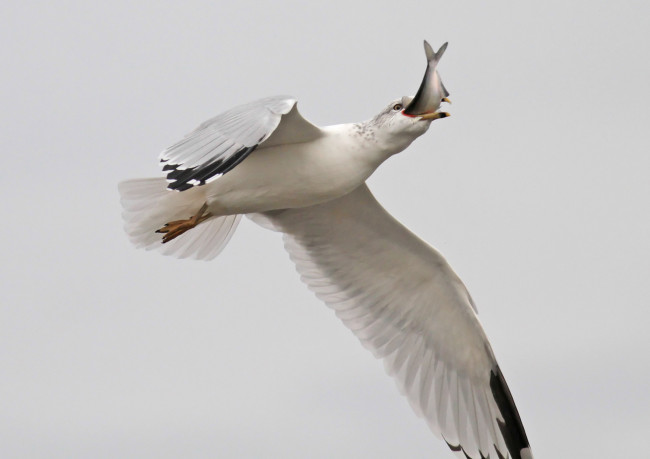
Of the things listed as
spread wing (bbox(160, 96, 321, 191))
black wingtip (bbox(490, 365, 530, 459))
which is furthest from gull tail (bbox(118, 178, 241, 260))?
black wingtip (bbox(490, 365, 530, 459))

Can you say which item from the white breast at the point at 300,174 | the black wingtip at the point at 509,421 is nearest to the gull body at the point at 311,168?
the white breast at the point at 300,174

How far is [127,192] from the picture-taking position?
380 inches

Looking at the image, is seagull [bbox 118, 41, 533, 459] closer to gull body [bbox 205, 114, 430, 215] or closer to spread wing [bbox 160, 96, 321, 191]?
gull body [bbox 205, 114, 430, 215]

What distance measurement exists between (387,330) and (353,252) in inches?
28.5

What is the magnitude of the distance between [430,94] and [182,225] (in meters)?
1.96

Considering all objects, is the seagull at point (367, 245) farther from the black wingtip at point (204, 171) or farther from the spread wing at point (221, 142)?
the black wingtip at point (204, 171)

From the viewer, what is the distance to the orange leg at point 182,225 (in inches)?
360

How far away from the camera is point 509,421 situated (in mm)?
10570

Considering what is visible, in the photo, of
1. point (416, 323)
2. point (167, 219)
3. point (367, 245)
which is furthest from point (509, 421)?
point (167, 219)

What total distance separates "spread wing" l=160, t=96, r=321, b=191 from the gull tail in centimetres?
125

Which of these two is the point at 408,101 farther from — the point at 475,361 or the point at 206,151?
the point at 475,361

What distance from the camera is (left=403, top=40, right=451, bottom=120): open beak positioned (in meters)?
8.49


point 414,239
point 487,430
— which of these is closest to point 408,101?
point 414,239

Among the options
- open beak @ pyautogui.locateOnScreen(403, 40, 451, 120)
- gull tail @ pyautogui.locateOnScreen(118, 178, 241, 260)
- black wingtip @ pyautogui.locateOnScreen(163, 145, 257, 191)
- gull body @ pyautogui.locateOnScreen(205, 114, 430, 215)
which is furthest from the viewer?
gull tail @ pyautogui.locateOnScreen(118, 178, 241, 260)
